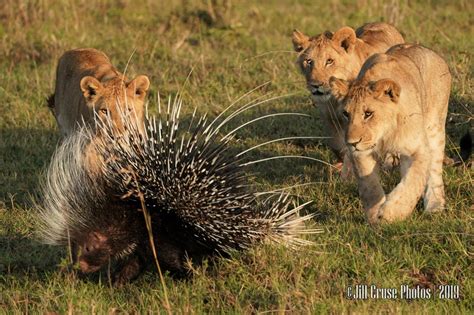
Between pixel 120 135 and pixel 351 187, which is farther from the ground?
pixel 120 135

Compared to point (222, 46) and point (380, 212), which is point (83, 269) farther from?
point (222, 46)

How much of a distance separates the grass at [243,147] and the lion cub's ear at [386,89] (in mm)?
881

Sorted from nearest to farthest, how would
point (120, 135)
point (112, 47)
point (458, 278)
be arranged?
point (458, 278), point (120, 135), point (112, 47)

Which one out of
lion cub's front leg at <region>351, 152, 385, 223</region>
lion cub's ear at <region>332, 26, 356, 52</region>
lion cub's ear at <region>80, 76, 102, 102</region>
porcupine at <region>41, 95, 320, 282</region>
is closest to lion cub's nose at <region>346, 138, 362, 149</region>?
lion cub's front leg at <region>351, 152, 385, 223</region>

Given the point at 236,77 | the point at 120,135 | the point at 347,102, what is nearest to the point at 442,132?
the point at 347,102

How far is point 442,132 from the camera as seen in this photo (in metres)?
7.43

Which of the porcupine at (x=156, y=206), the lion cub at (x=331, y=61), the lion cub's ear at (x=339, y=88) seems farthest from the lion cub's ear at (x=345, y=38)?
the porcupine at (x=156, y=206)

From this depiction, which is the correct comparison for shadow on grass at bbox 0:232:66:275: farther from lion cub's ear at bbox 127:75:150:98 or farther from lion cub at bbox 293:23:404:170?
lion cub at bbox 293:23:404:170

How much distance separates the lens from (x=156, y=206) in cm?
627

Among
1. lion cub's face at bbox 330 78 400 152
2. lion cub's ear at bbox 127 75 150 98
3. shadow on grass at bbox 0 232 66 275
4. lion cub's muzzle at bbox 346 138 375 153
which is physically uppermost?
lion cub's face at bbox 330 78 400 152

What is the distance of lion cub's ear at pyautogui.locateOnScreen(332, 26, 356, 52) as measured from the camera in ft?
28.7

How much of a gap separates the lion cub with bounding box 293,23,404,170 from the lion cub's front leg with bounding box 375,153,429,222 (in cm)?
160

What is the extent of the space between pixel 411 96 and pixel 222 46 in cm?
605

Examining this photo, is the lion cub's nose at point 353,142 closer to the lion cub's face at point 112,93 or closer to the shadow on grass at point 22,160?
the lion cub's face at point 112,93
